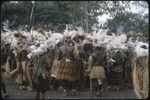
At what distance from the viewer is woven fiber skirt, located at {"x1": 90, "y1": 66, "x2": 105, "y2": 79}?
10.9 metres

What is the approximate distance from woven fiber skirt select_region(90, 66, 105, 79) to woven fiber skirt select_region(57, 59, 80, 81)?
42cm

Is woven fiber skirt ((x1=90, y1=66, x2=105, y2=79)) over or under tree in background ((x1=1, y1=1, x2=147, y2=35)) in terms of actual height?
under

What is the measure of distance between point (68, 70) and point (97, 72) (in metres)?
0.74

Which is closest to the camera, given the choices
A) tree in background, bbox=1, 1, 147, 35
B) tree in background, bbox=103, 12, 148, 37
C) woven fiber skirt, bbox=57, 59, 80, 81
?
tree in background, bbox=1, 1, 147, 35

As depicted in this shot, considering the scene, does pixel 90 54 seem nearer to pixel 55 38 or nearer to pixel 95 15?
pixel 55 38

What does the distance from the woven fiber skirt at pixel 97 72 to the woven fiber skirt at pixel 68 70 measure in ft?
1.38

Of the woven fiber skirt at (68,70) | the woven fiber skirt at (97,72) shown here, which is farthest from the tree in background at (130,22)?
the woven fiber skirt at (68,70)

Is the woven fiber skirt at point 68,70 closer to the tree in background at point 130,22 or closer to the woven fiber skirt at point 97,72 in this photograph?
the woven fiber skirt at point 97,72

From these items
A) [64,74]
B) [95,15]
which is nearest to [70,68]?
[64,74]

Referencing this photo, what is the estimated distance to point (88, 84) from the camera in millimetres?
10875

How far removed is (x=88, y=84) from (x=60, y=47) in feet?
4.42

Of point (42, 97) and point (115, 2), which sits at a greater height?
point (115, 2)

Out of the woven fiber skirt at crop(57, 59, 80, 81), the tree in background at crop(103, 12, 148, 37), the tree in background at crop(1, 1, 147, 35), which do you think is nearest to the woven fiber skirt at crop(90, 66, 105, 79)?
the woven fiber skirt at crop(57, 59, 80, 81)

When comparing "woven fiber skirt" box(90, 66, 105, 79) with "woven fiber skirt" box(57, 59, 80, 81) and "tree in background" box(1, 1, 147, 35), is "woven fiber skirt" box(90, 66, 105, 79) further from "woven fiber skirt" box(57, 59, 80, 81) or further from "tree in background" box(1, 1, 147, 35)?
"tree in background" box(1, 1, 147, 35)
